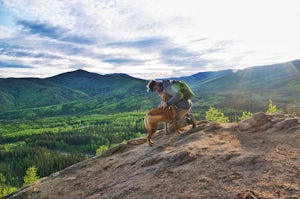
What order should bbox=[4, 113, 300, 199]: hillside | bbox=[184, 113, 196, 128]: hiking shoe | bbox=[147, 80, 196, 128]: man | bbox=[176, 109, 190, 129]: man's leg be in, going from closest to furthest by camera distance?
bbox=[4, 113, 300, 199]: hillside, bbox=[147, 80, 196, 128]: man, bbox=[176, 109, 190, 129]: man's leg, bbox=[184, 113, 196, 128]: hiking shoe

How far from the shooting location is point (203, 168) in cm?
1101

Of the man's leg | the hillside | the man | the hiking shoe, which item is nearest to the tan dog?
the man

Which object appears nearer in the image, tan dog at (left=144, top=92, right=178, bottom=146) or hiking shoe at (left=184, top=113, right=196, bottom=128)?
tan dog at (left=144, top=92, right=178, bottom=146)

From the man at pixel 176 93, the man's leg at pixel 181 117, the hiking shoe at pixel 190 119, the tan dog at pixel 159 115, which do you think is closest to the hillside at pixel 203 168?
the man's leg at pixel 181 117

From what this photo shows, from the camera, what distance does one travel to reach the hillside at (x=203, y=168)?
9.13 m

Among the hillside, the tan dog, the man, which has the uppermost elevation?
the man

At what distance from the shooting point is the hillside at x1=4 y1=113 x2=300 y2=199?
30.0 feet

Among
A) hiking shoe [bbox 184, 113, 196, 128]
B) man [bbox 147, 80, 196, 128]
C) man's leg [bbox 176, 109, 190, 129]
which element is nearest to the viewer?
man [bbox 147, 80, 196, 128]

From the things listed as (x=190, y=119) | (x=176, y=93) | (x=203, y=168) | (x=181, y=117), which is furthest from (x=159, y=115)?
(x=203, y=168)

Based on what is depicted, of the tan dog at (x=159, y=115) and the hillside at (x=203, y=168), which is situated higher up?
the tan dog at (x=159, y=115)

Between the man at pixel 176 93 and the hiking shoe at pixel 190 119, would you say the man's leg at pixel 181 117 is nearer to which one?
the man at pixel 176 93

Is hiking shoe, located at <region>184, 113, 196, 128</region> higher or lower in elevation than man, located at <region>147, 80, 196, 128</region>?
lower

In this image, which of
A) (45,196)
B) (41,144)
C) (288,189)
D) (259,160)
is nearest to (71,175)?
(45,196)

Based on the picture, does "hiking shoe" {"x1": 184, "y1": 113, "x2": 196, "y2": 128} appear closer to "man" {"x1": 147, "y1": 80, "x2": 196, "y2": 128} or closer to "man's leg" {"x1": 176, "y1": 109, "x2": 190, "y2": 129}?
"man's leg" {"x1": 176, "y1": 109, "x2": 190, "y2": 129}
